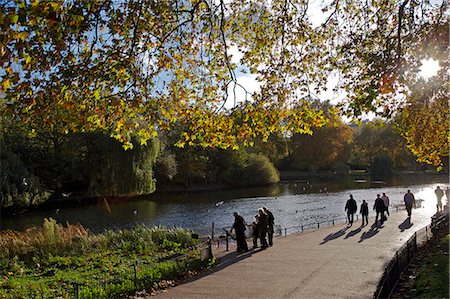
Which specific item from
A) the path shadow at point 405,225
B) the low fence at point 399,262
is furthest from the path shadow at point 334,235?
the low fence at point 399,262

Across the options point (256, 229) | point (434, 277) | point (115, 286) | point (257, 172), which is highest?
point (257, 172)

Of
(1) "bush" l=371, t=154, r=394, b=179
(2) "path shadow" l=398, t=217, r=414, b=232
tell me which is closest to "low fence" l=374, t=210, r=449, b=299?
(2) "path shadow" l=398, t=217, r=414, b=232

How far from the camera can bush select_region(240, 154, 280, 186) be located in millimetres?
62594

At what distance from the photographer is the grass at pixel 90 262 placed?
8.98 meters

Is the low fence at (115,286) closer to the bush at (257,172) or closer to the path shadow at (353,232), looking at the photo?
the path shadow at (353,232)

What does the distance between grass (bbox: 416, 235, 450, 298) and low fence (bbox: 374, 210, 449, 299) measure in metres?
0.44

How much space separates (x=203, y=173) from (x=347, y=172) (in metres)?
41.4

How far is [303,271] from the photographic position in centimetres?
1045

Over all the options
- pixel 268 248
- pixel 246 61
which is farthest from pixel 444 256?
pixel 246 61

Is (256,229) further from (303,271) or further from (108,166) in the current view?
(108,166)

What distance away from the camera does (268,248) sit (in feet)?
47.6

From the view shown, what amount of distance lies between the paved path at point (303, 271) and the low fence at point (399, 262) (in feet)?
1.22

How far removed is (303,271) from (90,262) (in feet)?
21.0

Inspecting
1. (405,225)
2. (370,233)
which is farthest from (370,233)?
(405,225)
